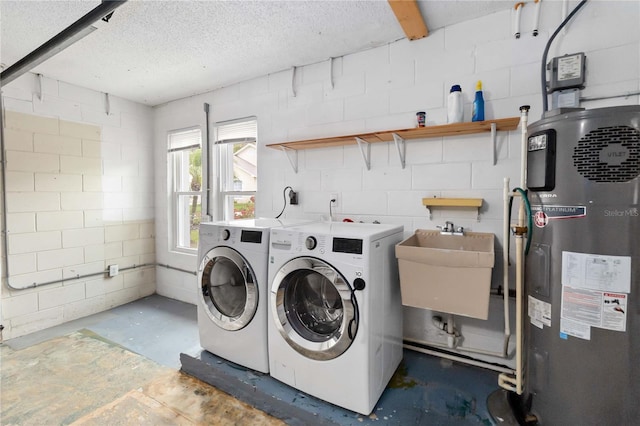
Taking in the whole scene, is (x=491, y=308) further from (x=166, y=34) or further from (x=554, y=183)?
(x=166, y=34)

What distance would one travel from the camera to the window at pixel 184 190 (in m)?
3.64

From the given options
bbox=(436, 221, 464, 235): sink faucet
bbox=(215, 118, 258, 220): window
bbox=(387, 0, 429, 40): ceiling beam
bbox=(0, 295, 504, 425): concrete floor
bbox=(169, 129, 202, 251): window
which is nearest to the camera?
bbox=(0, 295, 504, 425): concrete floor

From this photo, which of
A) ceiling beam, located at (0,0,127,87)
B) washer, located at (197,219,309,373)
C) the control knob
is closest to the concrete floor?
washer, located at (197,219,309,373)

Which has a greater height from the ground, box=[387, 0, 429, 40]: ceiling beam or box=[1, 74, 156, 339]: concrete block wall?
box=[387, 0, 429, 40]: ceiling beam

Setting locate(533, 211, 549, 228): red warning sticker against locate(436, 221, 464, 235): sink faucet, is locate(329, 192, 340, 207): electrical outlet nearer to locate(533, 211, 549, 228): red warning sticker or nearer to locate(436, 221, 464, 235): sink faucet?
locate(436, 221, 464, 235): sink faucet

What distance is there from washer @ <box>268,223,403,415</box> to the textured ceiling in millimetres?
1411

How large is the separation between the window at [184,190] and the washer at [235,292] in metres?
1.66

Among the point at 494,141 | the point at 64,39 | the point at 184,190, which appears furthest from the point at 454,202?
the point at 184,190

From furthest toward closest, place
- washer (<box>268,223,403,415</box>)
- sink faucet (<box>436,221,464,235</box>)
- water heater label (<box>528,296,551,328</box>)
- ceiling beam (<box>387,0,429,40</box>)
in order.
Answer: sink faucet (<box>436,221,464,235</box>) < ceiling beam (<box>387,0,429,40</box>) < washer (<box>268,223,403,415</box>) < water heater label (<box>528,296,551,328</box>)

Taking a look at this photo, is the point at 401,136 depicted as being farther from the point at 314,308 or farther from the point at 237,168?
the point at 237,168

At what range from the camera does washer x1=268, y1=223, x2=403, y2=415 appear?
5.01 ft

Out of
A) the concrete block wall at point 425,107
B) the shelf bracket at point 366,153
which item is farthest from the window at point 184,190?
the shelf bracket at point 366,153

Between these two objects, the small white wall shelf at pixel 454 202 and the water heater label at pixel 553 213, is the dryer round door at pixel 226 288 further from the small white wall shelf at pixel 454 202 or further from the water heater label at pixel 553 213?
the water heater label at pixel 553 213

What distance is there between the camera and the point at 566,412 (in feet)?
4.39
